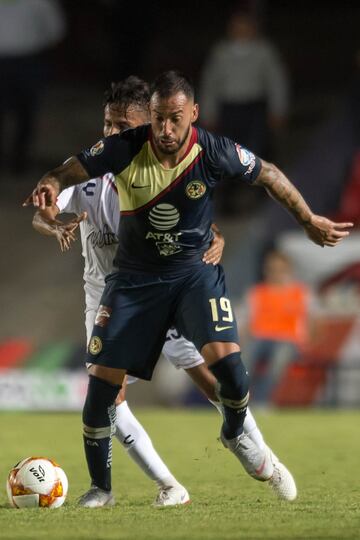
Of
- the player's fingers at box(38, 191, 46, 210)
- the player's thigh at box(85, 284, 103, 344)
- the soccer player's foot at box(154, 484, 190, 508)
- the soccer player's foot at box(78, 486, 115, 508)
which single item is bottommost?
the soccer player's foot at box(154, 484, 190, 508)

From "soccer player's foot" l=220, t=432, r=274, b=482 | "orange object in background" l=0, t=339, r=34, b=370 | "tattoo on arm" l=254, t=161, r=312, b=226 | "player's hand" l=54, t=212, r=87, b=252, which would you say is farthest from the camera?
"orange object in background" l=0, t=339, r=34, b=370

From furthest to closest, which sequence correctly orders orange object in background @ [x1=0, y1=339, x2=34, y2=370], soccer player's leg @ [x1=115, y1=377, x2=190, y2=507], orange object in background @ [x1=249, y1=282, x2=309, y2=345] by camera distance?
orange object in background @ [x1=0, y1=339, x2=34, y2=370], orange object in background @ [x1=249, y1=282, x2=309, y2=345], soccer player's leg @ [x1=115, y1=377, x2=190, y2=507]

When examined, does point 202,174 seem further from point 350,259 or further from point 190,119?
point 350,259

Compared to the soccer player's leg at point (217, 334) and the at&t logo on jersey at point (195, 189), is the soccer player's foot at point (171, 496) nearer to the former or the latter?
the soccer player's leg at point (217, 334)

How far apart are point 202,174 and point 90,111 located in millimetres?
13673

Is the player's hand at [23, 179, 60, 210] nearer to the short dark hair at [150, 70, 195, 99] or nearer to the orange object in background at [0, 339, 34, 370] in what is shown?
the short dark hair at [150, 70, 195, 99]

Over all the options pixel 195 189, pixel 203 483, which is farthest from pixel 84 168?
pixel 203 483

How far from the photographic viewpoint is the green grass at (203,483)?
6848 mm

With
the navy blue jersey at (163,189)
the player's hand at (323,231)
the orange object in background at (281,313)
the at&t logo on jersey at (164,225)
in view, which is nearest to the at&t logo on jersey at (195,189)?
the navy blue jersey at (163,189)

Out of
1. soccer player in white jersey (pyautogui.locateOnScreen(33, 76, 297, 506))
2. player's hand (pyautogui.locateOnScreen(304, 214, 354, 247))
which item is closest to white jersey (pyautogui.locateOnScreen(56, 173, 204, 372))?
soccer player in white jersey (pyautogui.locateOnScreen(33, 76, 297, 506))

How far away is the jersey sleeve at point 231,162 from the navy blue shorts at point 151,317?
0.53 metres

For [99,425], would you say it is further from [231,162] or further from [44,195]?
[231,162]

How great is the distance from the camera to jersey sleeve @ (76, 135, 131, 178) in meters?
7.35

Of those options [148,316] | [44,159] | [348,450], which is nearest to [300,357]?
[348,450]
